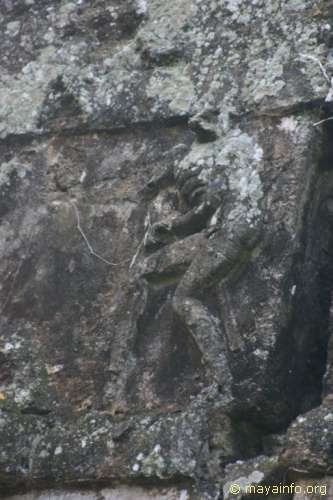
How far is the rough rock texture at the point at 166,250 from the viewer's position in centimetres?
691

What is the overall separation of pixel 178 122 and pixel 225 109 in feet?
0.99

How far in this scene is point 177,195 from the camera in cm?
779

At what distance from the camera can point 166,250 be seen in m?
7.56

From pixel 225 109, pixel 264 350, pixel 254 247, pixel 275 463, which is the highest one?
pixel 225 109

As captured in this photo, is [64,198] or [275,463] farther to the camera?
[64,198]

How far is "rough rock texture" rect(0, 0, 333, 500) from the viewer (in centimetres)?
691

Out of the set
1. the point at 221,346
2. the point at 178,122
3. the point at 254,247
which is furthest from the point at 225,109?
the point at 221,346

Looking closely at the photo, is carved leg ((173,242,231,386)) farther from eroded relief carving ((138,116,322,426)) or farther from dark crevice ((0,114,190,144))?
dark crevice ((0,114,190,144))

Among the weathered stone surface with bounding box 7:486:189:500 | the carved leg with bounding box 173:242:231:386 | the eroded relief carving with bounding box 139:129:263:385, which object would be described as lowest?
the weathered stone surface with bounding box 7:486:189:500

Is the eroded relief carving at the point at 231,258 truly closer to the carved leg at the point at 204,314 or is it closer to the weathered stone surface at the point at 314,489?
the carved leg at the point at 204,314

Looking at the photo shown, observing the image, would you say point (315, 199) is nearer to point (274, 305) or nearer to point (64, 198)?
point (274, 305)

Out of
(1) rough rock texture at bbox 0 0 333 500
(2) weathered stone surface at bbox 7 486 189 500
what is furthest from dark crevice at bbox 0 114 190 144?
(2) weathered stone surface at bbox 7 486 189 500

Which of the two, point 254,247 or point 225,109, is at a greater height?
point 225,109

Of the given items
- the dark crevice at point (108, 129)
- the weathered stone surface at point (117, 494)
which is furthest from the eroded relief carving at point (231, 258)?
the weathered stone surface at point (117, 494)
